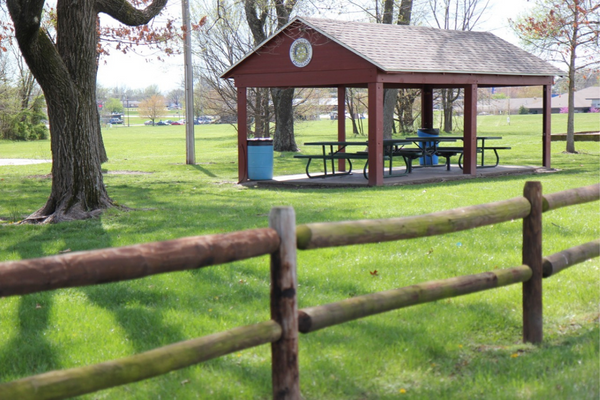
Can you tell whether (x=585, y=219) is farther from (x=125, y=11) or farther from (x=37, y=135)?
(x=37, y=135)

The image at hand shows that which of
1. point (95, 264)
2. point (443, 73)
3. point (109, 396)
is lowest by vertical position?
point (109, 396)

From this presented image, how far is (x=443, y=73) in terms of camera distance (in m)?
17.2

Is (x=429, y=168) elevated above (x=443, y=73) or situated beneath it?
situated beneath

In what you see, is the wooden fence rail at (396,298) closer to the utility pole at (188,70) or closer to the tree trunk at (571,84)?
the utility pole at (188,70)

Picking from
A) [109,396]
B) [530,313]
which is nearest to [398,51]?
[530,313]

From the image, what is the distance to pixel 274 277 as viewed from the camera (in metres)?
3.57

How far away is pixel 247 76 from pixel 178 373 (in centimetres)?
1384

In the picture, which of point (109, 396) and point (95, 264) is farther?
point (109, 396)

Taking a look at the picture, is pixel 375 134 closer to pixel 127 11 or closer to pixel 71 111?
pixel 127 11

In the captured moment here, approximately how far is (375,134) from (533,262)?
11120 mm

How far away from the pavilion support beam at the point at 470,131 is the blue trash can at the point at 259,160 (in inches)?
195

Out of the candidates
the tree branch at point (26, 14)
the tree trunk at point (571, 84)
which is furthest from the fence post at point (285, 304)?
the tree trunk at point (571, 84)

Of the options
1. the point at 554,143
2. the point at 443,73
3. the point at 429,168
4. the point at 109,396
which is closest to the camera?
the point at 109,396

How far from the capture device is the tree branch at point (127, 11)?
1228 centimetres
